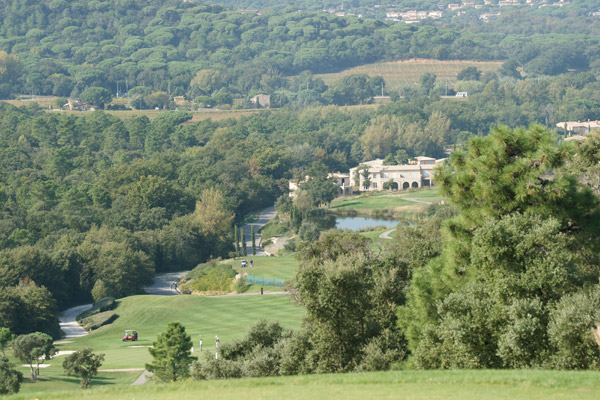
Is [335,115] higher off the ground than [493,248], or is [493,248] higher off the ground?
[493,248]

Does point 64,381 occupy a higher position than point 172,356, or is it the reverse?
point 172,356

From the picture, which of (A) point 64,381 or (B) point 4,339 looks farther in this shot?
(B) point 4,339

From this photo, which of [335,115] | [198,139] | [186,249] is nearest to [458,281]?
[186,249]

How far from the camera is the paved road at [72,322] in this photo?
162 ft

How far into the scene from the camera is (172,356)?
33.0 metres

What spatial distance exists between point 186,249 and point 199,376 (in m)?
45.7

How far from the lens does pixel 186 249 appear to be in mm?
70875

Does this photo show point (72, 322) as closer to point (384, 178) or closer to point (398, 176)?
point (384, 178)

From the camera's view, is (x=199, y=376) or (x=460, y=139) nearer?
(x=199, y=376)

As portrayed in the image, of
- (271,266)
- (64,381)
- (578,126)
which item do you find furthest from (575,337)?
(578,126)

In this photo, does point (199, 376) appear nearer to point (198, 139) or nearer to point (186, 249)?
point (186, 249)

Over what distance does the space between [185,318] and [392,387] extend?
103 ft

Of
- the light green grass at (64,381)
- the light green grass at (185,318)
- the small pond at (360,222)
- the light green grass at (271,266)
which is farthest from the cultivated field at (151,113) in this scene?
the light green grass at (64,381)

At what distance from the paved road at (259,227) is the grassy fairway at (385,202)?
6210 millimetres
